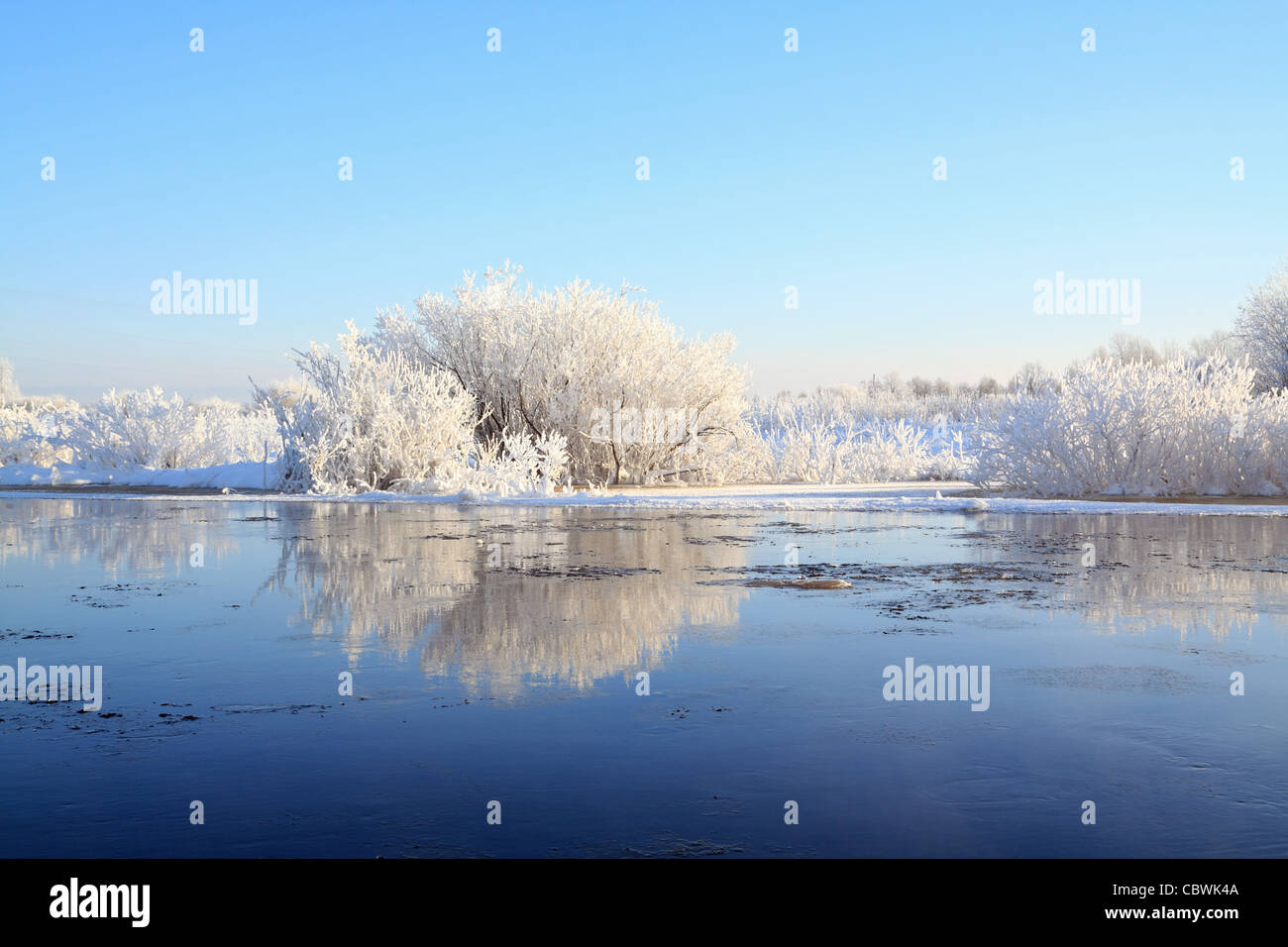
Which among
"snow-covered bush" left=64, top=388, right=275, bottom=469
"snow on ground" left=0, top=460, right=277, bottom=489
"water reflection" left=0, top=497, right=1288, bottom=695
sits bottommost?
"water reflection" left=0, top=497, right=1288, bottom=695

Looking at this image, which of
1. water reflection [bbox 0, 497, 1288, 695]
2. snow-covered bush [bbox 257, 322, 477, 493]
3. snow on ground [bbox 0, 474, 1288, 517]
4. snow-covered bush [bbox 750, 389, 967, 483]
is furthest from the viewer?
snow-covered bush [bbox 750, 389, 967, 483]

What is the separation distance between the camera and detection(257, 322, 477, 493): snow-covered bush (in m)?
27.7

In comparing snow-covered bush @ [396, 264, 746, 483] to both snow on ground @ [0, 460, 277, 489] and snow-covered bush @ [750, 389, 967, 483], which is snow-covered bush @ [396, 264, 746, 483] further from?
snow on ground @ [0, 460, 277, 489]

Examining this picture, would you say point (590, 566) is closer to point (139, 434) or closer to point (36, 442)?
point (139, 434)

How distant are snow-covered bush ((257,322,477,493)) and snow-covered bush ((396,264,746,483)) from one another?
3.46 meters

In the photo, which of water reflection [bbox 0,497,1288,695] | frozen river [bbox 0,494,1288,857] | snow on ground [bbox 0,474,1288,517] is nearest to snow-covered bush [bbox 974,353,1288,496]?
snow on ground [bbox 0,474,1288,517]

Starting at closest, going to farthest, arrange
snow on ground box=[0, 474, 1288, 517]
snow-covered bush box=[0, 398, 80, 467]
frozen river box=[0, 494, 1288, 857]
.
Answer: frozen river box=[0, 494, 1288, 857] < snow on ground box=[0, 474, 1288, 517] < snow-covered bush box=[0, 398, 80, 467]

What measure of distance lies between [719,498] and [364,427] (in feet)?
30.5

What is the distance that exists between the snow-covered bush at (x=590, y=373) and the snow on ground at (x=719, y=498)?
78.3 inches

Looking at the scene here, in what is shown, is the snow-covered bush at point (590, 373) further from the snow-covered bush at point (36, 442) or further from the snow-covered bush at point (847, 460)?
the snow-covered bush at point (36, 442)

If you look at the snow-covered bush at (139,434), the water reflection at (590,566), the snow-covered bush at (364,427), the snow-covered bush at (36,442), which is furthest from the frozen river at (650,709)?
the snow-covered bush at (36,442)

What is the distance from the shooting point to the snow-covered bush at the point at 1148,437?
2447 cm
